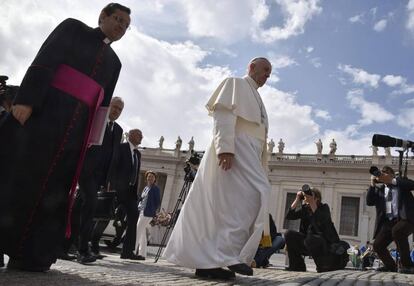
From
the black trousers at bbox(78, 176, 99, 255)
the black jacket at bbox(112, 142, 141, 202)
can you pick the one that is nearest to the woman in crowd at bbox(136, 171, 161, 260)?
the black jacket at bbox(112, 142, 141, 202)

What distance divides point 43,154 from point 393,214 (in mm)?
6595

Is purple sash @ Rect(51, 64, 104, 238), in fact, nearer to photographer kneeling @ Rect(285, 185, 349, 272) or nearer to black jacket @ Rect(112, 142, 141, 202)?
black jacket @ Rect(112, 142, 141, 202)

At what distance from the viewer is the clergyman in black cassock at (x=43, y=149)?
2.84 metres

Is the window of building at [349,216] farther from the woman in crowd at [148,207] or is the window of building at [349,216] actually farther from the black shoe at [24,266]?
the black shoe at [24,266]

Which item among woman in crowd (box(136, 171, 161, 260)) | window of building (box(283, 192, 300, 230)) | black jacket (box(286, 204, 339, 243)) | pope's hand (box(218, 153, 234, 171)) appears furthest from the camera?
window of building (box(283, 192, 300, 230))

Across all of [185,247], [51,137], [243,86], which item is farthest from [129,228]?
[51,137]

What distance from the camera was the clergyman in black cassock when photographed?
9.32 feet

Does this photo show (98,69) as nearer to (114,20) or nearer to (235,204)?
(114,20)

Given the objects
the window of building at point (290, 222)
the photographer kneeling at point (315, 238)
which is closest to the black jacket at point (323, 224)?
the photographer kneeling at point (315, 238)

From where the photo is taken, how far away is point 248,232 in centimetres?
380

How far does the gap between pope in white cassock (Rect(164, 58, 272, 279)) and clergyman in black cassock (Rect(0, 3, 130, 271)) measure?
1.29 metres

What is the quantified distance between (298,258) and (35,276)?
532 centimetres

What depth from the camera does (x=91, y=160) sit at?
4559 mm

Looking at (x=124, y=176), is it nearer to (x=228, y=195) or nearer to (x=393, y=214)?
(x=228, y=195)
